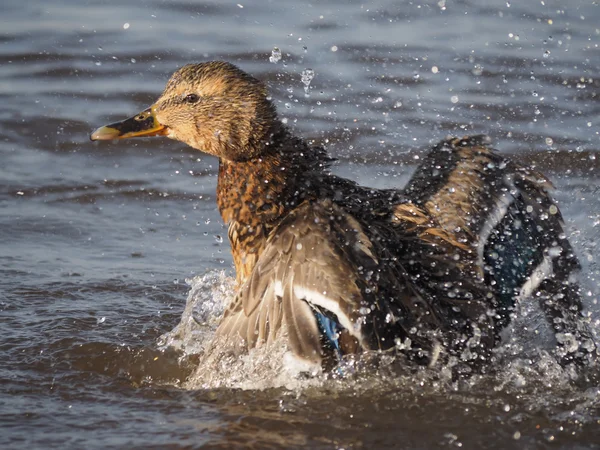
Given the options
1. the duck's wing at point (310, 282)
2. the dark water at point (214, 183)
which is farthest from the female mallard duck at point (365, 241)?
the dark water at point (214, 183)

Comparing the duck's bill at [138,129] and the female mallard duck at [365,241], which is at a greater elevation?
the duck's bill at [138,129]

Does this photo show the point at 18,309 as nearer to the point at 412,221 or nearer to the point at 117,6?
the point at 412,221

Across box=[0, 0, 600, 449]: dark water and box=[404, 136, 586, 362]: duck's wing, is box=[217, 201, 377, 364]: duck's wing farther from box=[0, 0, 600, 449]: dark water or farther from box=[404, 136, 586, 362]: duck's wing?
box=[404, 136, 586, 362]: duck's wing

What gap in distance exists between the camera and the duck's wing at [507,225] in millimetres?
4707

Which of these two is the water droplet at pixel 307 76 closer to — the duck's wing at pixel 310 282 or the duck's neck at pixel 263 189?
the duck's neck at pixel 263 189

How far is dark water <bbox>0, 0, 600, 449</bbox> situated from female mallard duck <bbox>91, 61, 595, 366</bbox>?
32 cm

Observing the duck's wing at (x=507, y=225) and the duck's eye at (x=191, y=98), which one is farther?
the duck's eye at (x=191, y=98)

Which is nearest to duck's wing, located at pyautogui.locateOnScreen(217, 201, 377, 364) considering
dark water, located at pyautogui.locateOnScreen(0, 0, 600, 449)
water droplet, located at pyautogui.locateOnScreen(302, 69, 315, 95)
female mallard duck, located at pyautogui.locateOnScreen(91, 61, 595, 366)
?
female mallard duck, located at pyautogui.locateOnScreen(91, 61, 595, 366)

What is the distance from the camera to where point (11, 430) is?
4102 millimetres

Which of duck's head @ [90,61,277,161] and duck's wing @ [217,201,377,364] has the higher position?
duck's head @ [90,61,277,161]

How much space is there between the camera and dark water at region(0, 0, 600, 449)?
425cm

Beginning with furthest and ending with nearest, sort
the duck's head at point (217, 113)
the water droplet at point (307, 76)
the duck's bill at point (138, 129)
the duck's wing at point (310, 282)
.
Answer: the water droplet at point (307, 76)
the duck's bill at point (138, 129)
the duck's head at point (217, 113)
the duck's wing at point (310, 282)

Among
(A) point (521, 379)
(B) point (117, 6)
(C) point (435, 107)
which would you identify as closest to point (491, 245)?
(A) point (521, 379)

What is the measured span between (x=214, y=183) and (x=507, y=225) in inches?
120
